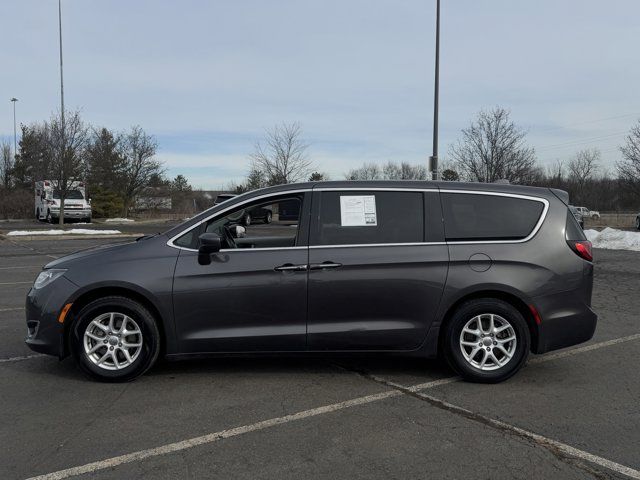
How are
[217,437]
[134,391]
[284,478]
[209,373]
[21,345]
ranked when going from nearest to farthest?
[284,478] < [217,437] < [134,391] < [209,373] < [21,345]

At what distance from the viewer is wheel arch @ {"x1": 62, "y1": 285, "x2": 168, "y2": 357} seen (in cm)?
466

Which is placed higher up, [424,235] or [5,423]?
[424,235]

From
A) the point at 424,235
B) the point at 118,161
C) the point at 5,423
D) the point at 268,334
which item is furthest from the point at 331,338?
the point at 118,161

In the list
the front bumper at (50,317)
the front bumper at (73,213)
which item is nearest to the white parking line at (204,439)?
the front bumper at (50,317)

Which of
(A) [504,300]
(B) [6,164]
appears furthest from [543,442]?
(B) [6,164]

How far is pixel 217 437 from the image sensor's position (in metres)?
3.71

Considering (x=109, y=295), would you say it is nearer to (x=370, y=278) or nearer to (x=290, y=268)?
(x=290, y=268)

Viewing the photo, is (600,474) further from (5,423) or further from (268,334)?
(5,423)

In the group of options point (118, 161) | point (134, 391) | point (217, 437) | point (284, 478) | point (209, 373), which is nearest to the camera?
point (284, 478)

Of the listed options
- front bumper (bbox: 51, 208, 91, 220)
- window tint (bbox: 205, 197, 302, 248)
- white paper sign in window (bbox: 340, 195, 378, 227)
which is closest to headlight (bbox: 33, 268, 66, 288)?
window tint (bbox: 205, 197, 302, 248)

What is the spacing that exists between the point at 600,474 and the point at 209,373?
10.7 feet

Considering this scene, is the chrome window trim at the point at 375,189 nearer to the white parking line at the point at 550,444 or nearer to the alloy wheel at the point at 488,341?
the alloy wheel at the point at 488,341

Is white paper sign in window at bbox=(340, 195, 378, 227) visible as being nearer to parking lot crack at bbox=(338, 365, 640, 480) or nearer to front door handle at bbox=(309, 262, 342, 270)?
front door handle at bbox=(309, 262, 342, 270)

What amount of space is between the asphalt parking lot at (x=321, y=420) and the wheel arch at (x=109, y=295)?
0.42 metres
